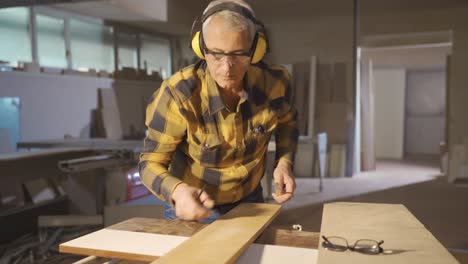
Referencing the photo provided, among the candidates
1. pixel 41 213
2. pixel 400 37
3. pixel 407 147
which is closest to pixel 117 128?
pixel 41 213

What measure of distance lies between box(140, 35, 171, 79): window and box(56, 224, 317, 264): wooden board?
5.53m

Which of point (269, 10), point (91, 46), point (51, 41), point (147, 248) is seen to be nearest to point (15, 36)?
point (51, 41)

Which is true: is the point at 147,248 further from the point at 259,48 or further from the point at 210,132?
the point at 259,48

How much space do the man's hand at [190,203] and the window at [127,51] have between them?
5.45 m

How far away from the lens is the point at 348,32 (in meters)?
6.27

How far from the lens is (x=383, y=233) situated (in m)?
1.08

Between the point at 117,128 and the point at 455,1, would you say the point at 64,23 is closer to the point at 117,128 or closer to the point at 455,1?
the point at 117,128

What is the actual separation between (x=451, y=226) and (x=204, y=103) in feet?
10.4

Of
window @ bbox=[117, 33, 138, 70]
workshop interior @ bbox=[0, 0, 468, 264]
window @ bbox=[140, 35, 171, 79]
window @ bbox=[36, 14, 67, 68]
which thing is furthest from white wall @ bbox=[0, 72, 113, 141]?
window @ bbox=[140, 35, 171, 79]

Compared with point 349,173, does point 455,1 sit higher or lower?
higher

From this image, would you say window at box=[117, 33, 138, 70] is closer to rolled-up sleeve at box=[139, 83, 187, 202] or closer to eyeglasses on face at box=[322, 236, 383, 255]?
rolled-up sleeve at box=[139, 83, 187, 202]

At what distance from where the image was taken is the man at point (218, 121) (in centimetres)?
116

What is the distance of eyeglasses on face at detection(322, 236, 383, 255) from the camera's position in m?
0.95

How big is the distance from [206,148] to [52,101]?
4520mm
